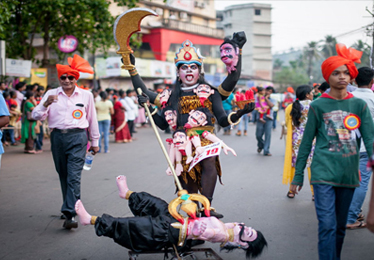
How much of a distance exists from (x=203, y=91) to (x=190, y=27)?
36457 millimetres

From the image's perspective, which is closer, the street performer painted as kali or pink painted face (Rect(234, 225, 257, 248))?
pink painted face (Rect(234, 225, 257, 248))

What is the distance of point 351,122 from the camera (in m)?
3.61

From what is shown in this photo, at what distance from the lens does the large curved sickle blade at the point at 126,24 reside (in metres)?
4.90

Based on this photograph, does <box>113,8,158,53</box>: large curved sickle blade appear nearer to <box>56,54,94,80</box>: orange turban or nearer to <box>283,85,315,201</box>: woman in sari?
<box>56,54,94,80</box>: orange turban

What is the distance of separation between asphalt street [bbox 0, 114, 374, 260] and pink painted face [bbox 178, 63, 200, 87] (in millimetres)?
1928

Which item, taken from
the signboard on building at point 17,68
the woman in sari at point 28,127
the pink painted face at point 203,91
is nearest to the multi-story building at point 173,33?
the signboard on building at point 17,68

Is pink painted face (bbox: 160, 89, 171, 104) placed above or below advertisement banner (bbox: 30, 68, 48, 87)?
below

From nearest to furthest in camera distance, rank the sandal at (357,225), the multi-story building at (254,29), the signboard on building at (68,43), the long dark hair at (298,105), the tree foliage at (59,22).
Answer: the sandal at (357,225) → the long dark hair at (298,105) → the tree foliage at (59,22) → the signboard on building at (68,43) → the multi-story building at (254,29)

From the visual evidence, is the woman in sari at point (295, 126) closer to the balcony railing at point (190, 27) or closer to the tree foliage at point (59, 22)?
the tree foliage at point (59, 22)

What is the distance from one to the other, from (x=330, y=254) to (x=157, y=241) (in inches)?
59.4

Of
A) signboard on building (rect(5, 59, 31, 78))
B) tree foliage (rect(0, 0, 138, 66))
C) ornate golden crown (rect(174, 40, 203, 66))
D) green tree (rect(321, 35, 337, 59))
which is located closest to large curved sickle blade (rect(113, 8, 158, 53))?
ornate golden crown (rect(174, 40, 203, 66))

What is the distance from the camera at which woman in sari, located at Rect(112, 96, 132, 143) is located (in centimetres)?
1487

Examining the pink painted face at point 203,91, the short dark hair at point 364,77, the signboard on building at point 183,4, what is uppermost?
the signboard on building at point 183,4

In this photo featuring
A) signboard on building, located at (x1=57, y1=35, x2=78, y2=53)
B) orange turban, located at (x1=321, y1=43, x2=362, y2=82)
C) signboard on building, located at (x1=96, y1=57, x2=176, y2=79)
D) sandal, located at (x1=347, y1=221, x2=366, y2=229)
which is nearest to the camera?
orange turban, located at (x1=321, y1=43, x2=362, y2=82)
